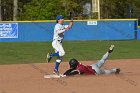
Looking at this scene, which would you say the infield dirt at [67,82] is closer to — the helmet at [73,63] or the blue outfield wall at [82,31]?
the helmet at [73,63]

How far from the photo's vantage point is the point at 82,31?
3884 centimetres

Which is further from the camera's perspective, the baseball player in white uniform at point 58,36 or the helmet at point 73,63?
the baseball player in white uniform at point 58,36

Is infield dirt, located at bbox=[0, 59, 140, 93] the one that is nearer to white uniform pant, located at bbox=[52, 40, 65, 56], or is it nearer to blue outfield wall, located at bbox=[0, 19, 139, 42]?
white uniform pant, located at bbox=[52, 40, 65, 56]

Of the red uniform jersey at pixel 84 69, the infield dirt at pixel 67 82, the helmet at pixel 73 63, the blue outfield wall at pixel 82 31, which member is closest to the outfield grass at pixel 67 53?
the infield dirt at pixel 67 82

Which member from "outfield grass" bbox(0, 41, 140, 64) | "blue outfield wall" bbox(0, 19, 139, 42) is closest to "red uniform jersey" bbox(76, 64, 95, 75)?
"outfield grass" bbox(0, 41, 140, 64)

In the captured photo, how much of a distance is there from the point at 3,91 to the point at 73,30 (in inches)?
1082

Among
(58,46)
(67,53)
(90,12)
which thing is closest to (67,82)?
(58,46)

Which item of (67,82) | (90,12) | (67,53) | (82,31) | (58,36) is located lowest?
(67,53)

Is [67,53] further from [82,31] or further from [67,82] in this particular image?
[82,31]

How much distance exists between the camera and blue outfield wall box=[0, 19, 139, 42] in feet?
126

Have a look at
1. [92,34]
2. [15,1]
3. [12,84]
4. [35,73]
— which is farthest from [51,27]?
[12,84]

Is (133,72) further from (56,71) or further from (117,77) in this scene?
(56,71)

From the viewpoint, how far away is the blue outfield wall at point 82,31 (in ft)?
126

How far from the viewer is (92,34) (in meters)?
38.8
